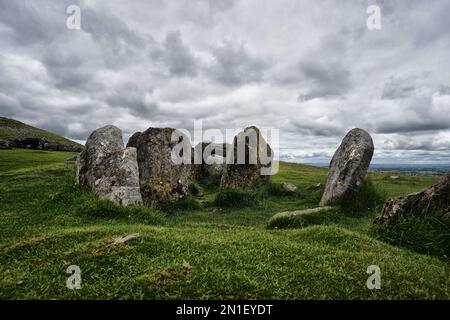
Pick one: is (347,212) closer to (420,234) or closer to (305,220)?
(305,220)

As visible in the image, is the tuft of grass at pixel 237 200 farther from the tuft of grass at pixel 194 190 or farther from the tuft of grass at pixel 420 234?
the tuft of grass at pixel 420 234

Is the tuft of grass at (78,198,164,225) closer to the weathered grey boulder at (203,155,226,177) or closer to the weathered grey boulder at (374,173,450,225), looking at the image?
the weathered grey boulder at (374,173,450,225)

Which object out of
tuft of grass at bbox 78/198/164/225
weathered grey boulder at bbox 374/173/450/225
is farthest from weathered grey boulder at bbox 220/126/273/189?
weathered grey boulder at bbox 374/173/450/225

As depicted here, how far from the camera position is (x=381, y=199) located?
1669cm

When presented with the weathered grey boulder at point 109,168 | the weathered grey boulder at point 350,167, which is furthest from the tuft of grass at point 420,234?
the weathered grey boulder at point 109,168

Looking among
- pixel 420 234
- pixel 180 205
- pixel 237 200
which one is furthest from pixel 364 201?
pixel 180 205

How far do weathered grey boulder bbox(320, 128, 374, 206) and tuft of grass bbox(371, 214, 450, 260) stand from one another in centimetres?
596

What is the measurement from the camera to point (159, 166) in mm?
18516

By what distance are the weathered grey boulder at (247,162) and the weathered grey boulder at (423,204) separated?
11689 mm

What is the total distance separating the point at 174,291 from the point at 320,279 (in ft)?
8.74

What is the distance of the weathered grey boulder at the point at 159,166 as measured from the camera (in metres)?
17.9

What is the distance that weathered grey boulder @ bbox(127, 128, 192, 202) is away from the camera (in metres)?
17.9

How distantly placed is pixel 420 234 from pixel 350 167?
7650mm
